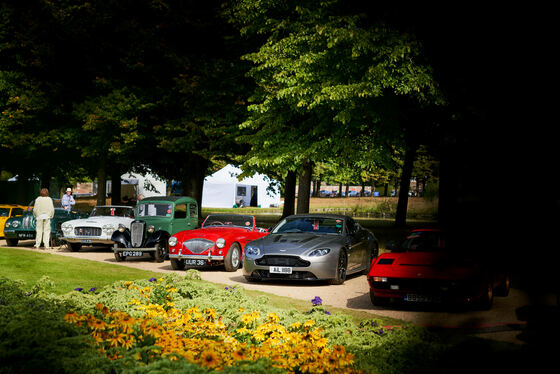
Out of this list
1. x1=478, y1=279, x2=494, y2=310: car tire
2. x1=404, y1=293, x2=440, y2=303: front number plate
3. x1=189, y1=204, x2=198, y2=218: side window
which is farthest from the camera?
x1=189, y1=204, x2=198, y2=218: side window

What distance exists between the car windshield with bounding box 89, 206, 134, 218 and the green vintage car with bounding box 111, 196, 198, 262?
1898mm

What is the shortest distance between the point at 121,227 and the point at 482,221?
47.6 feet

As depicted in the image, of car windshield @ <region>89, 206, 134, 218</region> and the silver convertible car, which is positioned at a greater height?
car windshield @ <region>89, 206, 134, 218</region>

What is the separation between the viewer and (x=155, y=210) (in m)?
19.1

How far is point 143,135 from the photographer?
29.5 m

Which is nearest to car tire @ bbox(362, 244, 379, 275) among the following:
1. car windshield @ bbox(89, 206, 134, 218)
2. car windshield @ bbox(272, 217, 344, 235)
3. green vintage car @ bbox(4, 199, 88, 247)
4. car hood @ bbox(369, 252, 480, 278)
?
car windshield @ bbox(272, 217, 344, 235)

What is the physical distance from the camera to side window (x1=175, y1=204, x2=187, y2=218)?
1906 cm

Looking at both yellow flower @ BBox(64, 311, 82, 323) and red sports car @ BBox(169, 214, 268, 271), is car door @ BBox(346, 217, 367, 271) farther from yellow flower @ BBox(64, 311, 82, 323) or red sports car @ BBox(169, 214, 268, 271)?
yellow flower @ BBox(64, 311, 82, 323)

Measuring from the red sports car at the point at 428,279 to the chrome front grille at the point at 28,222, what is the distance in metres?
14.6

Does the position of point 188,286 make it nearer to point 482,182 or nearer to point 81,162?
point 482,182

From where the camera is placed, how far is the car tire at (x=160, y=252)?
17.6m

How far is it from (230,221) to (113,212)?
561 cm

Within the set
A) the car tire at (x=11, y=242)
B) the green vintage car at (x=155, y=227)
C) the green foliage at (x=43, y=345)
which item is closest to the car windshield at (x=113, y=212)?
the green vintage car at (x=155, y=227)

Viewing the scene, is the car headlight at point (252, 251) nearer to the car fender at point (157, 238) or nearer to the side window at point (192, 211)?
the car fender at point (157, 238)
